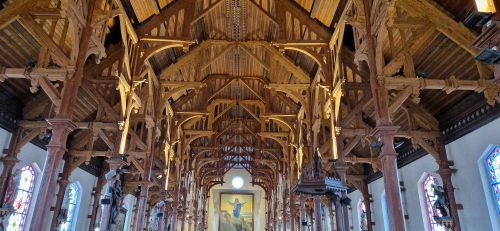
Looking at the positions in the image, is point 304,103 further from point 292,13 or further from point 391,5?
point 391,5

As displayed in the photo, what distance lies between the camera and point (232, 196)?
45.3m

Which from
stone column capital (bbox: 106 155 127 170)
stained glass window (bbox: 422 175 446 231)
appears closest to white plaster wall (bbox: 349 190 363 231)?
stained glass window (bbox: 422 175 446 231)

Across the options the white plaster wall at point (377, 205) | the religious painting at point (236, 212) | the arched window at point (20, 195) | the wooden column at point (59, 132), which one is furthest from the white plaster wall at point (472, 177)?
the religious painting at point (236, 212)

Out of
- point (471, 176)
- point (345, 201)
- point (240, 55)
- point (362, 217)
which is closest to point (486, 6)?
point (345, 201)

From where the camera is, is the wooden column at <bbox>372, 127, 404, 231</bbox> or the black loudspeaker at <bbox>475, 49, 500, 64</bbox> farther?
the wooden column at <bbox>372, 127, 404, 231</bbox>

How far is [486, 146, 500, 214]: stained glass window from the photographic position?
11.5m

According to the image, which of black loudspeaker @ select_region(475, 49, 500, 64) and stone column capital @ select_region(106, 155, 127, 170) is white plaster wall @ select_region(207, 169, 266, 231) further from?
black loudspeaker @ select_region(475, 49, 500, 64)

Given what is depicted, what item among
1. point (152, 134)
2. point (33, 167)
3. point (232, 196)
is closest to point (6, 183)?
point (33, 167)

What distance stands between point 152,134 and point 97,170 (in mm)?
5766

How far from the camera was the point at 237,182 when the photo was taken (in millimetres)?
45875

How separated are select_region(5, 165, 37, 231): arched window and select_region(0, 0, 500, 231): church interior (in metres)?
0.06

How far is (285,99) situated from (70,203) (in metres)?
13.1

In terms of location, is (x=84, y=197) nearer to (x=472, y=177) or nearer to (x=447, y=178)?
(x=447, y=178)

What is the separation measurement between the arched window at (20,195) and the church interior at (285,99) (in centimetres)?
6
